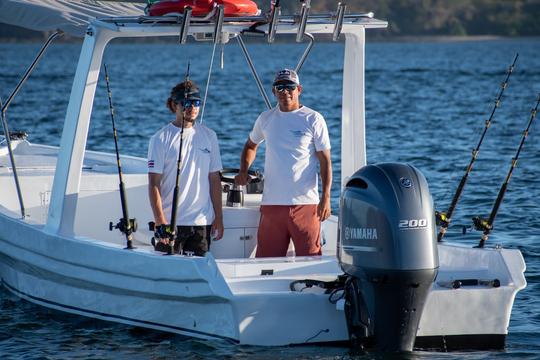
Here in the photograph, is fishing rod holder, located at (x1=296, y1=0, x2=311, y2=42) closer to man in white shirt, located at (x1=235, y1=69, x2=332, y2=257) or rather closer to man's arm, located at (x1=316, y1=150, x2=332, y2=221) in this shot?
man in white shirt, located at (x1=235, y1=69, x2=332, y2=257)

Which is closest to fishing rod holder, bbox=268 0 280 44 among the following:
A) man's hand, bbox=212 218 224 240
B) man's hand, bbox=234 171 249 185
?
man's hand, bbox=234 171 249 185

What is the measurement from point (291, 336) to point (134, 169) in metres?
4.43

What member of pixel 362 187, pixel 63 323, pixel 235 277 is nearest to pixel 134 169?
pixel 63 323

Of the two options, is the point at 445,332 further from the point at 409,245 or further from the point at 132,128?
the point at 132,128

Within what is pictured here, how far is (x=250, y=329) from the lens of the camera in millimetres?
7148

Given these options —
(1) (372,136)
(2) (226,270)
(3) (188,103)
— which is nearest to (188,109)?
(3) (188,103)

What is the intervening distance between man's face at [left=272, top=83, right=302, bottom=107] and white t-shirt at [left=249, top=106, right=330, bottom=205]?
65 millimetres

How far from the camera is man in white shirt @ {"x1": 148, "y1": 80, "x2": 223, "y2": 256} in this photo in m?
7.93

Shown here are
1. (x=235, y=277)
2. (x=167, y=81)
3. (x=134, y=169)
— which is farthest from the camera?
(x=167, y=81)

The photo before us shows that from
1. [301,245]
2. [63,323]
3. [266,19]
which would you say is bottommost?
[63,323]

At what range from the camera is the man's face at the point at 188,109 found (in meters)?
7.91

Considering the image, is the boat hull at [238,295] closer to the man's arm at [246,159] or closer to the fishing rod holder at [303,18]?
the man's arm at [246,159]

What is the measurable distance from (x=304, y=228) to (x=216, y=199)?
0.62 m

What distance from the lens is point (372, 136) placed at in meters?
24.3
